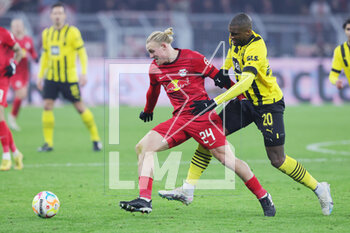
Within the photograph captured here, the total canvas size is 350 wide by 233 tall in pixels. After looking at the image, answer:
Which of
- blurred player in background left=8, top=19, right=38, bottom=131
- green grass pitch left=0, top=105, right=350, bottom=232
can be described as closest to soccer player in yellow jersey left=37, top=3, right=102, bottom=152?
green grass pitch left=0, top=105, right=350, bottom=232

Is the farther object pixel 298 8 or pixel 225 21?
pixel 298 8

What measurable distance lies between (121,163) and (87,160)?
59 centimetres

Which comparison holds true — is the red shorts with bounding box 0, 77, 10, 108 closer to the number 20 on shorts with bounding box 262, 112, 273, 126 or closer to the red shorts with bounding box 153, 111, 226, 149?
the red shorts with bounding box 153, 111, 226, 149

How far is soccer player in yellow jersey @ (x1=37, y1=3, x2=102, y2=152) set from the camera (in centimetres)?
1048

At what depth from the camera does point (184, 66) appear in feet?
18.4

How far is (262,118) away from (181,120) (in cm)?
76

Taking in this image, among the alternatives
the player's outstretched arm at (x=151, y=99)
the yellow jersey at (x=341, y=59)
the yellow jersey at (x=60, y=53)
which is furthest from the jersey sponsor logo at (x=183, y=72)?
the yellow jersey at (x=60, y=53)

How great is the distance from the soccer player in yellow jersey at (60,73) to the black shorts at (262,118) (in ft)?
16.1

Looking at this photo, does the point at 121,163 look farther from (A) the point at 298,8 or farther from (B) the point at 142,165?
(A) the point at 298,8

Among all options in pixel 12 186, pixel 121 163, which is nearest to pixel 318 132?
pixel 121 163

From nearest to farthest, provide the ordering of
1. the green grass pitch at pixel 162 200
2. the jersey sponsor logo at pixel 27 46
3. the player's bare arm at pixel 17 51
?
the green grass pitch at pixel 162 200, the player's bare arm at pixel 17 51, the jersey sponsor logo at pixel 27 46

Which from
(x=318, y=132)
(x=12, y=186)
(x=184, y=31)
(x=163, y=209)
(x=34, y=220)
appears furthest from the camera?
A: (x=184, y=31)

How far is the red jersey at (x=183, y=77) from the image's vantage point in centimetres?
560

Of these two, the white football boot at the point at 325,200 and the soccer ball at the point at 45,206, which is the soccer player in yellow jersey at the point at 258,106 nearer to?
the white football boot at the point at 325,200
